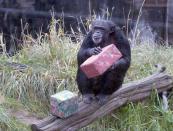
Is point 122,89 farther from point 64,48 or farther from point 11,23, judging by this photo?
point 11,23

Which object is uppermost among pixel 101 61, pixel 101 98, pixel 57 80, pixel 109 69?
pixel 101 61

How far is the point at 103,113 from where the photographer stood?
386 cm

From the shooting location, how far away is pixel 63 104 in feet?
11.0

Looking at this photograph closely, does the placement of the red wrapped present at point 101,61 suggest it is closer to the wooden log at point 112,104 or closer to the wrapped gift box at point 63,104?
the wrapped gift box at point 63,104

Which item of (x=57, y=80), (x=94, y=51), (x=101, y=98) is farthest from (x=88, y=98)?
(x=57, y=80)

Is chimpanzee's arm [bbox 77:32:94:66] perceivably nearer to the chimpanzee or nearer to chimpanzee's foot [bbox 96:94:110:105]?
the chimpanzee

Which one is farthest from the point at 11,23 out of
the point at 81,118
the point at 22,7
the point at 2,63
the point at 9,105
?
the point at 81,118

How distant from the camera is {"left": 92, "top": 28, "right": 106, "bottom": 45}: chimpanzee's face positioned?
3639 millimetres

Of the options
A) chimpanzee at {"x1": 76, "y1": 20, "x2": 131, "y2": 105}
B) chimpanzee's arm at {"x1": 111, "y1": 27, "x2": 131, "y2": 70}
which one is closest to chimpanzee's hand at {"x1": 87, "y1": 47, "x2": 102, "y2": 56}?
chimpanzee at {"x1": 76, "y1": 20, "x2": 131, "y2": 105}

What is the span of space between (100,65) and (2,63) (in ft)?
7.04

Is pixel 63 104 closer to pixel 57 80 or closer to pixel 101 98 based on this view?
pixel 101 98

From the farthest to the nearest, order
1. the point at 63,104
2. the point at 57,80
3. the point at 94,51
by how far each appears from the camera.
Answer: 1. the point at 57,80
2. the point at 94,51
3. the point at 63,104

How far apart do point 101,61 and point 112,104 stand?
0.61 metres

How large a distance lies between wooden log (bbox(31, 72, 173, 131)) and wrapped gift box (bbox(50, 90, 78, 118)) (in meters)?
Result: 0.10
